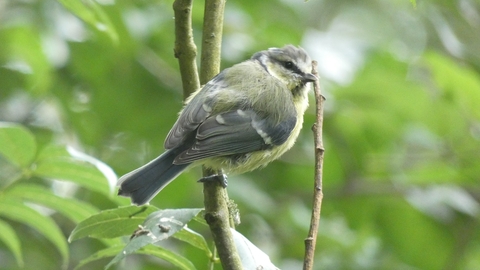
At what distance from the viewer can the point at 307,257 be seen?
1.13 m

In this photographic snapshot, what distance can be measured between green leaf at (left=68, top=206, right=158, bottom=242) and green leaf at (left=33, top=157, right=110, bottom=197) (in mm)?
210

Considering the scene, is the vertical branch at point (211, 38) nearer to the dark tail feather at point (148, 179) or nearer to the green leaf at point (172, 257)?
the dark tail feather at point (148, 179)

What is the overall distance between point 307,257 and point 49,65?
5.97 feet

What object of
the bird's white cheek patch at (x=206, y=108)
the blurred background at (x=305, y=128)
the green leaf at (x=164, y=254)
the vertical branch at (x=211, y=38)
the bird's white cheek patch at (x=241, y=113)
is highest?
the blurred background at (x=305, y=128)

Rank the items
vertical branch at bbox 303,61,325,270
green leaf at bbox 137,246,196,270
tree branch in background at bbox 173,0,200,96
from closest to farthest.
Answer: vertical branch at bbox 303,61,325,270, green leaf at bbox 137,246,196,270, tree branch in background at bbox 173,0,200,96

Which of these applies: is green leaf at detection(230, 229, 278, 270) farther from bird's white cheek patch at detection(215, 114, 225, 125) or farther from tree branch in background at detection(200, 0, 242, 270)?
bird's white cheek patch at detection(215, 114, 225, 125)

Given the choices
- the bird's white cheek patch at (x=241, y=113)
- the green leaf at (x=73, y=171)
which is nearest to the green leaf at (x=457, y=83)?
the bird's white cheek patch at (x=241, y=113)

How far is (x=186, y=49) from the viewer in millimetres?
1553

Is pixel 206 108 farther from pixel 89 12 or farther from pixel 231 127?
pixel 89 12

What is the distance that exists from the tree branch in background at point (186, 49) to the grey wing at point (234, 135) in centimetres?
→ 45

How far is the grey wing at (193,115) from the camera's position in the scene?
2.02 metres

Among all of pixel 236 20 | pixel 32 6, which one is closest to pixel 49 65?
pixel 32 6

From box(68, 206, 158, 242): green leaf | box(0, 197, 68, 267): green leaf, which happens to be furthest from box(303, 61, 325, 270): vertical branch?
box(0, 197, 68, 267): green leaf

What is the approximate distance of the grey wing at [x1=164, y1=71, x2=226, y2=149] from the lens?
202cm
